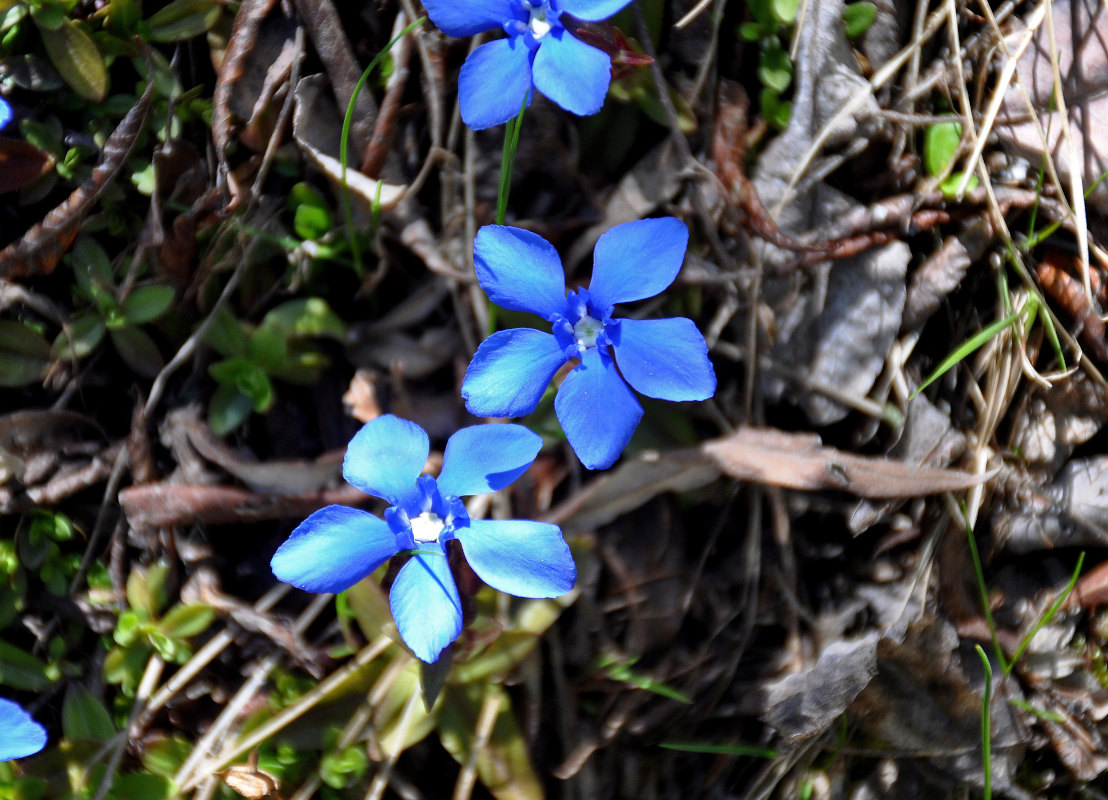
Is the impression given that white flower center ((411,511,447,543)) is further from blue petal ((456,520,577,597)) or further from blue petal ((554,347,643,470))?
blue petal ((554,347,643,470))

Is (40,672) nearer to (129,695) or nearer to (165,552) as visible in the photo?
(129,695)

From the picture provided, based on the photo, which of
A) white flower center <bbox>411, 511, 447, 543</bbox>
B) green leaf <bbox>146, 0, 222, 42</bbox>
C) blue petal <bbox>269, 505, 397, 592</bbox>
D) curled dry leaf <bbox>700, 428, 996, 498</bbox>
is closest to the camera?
blue petal <bbox>269, 505, 397, 592</bbox>

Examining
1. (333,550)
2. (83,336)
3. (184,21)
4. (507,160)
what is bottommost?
(333,550)

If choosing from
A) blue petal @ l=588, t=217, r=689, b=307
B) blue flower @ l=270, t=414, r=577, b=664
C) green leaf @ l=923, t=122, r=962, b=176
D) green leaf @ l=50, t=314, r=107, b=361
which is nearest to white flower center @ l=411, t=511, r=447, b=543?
blue flower @ l=270, t=414, r=577, b=664

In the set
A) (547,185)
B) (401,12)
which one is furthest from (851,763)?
(401,12)

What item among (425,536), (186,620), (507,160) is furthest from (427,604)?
(507,160)

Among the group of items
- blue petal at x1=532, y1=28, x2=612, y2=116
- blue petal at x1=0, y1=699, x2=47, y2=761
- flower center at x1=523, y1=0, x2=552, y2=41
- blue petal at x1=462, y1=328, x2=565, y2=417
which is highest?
flower center at x1=523, y1=0, x2=552, y2=41

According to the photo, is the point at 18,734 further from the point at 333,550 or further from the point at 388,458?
the point at 388,458
